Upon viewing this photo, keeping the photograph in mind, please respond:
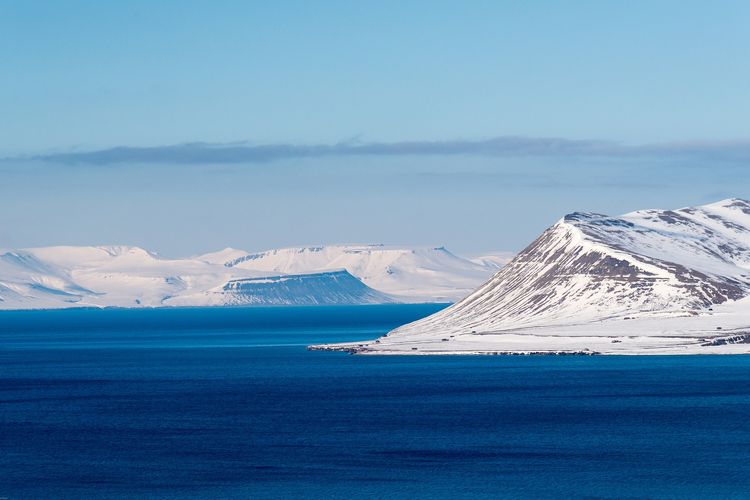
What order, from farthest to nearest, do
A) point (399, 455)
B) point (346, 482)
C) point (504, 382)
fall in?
point (504, 382)
point (399, 455)
point (346, 482)

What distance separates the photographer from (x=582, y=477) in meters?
109

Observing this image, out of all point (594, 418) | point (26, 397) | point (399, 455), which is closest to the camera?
point (399, 455)

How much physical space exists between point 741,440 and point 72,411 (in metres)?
67.9

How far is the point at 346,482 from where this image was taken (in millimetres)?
107625

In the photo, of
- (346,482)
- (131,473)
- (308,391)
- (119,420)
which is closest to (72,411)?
(119,420)

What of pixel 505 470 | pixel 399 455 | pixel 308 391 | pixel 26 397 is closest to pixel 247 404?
pixel 308 391

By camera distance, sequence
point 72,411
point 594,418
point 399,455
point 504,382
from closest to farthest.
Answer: point 399,455 < point 594,418 < point 72,411 < point 504,382

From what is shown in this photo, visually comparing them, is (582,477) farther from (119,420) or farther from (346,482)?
(119,420)

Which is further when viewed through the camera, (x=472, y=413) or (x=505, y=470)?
(x=472, y=413)

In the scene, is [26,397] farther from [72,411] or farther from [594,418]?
[594,418]

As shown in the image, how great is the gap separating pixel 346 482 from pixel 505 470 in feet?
40.0

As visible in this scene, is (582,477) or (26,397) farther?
(26,397)

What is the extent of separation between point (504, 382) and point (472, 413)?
40365 mm

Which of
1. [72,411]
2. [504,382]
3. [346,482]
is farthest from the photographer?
[504,382]
